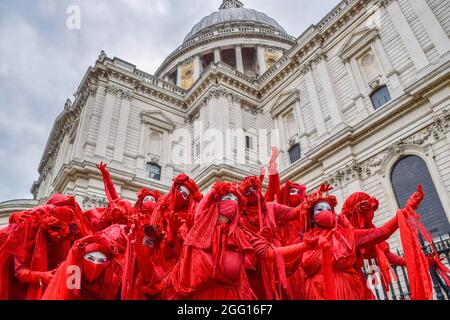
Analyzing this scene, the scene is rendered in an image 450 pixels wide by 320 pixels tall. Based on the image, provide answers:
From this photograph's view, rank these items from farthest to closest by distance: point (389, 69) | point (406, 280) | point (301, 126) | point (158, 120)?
point (158, 120)
point (301, 126)
point (389, 69)
point (406, 280)

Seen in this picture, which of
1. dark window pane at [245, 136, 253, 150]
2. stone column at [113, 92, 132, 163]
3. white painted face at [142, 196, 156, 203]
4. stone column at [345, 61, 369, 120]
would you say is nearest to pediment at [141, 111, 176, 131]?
stone column at [113, 92, 132, 163]

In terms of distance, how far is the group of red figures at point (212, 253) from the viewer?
2578 millimetres

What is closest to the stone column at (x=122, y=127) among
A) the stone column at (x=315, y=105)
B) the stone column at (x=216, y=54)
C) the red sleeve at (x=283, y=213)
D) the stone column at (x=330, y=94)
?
the stone column at (x=315, y=105)

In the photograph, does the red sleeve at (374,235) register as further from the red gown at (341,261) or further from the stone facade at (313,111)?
the stone facade at (313,111)

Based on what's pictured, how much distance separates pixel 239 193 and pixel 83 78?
18.5m

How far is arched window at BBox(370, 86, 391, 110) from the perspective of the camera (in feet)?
42.8

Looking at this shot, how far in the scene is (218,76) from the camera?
19156 millimetres

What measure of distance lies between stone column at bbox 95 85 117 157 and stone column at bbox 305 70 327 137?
1080 centimetres

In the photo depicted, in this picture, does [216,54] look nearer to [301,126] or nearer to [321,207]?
[301,126]

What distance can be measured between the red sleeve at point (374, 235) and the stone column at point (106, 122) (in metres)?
14.2

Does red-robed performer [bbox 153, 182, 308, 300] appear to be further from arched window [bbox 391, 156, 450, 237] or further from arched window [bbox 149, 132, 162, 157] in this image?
arched window [bbox 149, 132, 162, 157]

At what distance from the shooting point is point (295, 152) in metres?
16.7

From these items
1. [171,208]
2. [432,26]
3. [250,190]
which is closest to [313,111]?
[432,26]

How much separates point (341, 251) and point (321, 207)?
1.58ft
